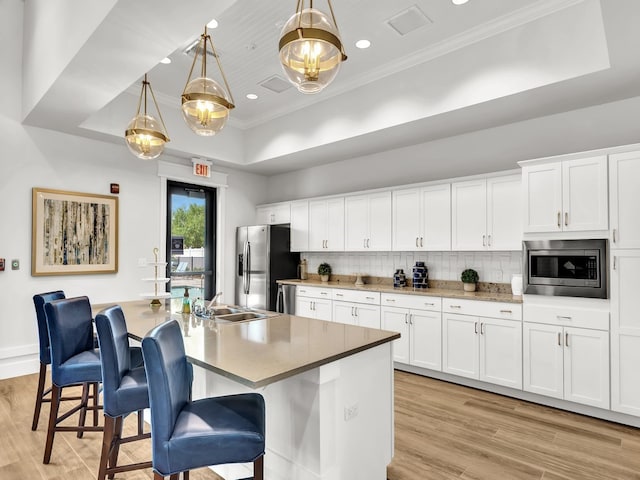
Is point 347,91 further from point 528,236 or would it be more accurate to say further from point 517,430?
point 517,430

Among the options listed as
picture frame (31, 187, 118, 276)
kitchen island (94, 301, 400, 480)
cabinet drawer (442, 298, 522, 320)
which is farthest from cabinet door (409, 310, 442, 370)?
picture frame (31, 187, 118, 276)

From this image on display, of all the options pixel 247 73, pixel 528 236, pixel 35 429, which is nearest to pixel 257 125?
pixel 247 73

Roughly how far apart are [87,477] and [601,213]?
4.25 m

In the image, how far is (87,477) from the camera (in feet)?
7.54

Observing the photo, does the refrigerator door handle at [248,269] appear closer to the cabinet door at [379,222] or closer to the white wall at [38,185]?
the white wall at [38,185]

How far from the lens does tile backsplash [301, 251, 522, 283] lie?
165 inches

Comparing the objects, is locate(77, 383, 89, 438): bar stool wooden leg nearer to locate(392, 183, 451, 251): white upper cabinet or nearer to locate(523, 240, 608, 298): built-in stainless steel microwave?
locate(392, 183, 451, 251): white upper cabinet

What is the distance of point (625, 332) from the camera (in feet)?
9.89

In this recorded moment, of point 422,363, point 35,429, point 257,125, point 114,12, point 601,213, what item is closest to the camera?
point 114,12

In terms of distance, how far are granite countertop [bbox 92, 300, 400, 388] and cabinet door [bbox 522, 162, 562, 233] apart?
2.05m

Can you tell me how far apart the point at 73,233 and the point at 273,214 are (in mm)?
2900

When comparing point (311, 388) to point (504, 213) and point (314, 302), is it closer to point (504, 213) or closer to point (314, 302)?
point (504, 213)

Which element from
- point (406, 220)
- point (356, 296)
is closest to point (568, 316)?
point (406, 220)

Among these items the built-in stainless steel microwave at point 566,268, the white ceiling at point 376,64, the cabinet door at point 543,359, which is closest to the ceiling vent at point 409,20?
the white ceiling at point 376,64
